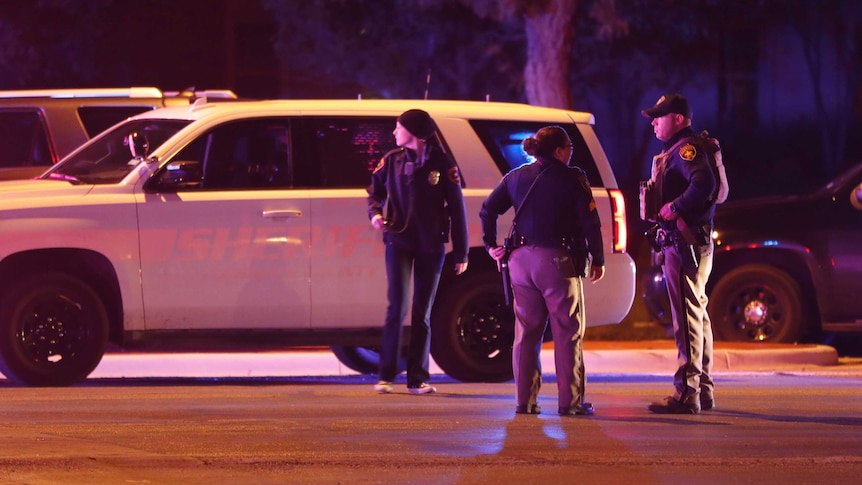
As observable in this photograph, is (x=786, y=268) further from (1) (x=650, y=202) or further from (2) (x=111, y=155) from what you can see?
(2) (x=111, y=155)

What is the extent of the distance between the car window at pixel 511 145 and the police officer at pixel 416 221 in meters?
1.20

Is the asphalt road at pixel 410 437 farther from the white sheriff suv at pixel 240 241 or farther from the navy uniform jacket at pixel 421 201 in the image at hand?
the navy uniform jacket at pixel 421 201

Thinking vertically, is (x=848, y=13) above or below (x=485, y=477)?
above

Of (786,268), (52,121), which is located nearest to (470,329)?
(786,268)

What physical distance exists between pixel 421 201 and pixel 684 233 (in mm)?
1819

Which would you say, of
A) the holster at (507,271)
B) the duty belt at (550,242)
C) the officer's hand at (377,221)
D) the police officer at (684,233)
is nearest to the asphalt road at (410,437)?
the police officer at (684,233)

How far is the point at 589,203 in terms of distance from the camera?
348 inches

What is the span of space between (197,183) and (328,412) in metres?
2.18

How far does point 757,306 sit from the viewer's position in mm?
13711

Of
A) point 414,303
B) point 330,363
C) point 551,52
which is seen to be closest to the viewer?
point 414,303

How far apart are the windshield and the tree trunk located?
9.43m

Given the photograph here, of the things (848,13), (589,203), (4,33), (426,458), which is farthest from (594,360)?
(848,13)

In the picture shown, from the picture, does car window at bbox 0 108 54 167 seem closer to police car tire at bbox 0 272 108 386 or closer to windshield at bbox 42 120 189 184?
windshield at bbox 42 120 189 184

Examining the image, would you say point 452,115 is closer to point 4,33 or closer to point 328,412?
point 328,412
